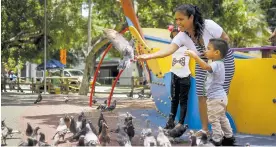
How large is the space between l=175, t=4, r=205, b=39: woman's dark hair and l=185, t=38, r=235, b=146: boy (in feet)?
1.42

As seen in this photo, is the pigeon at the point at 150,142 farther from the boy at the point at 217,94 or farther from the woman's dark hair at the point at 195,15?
the woman's dark hair at the point at 195,15

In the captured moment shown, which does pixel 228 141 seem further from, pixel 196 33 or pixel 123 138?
pixel 196 33

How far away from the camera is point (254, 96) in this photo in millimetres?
6375

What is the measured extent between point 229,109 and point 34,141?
10.2 feet

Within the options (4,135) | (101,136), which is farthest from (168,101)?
(4,135)

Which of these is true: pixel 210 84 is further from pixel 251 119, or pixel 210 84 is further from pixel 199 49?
pixel 251 119

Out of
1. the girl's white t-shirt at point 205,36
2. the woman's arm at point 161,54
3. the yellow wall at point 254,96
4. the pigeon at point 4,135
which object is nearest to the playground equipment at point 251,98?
the yellow wall at point 254,96

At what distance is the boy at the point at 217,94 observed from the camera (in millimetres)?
5031

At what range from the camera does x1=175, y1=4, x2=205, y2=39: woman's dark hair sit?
5.47 meters

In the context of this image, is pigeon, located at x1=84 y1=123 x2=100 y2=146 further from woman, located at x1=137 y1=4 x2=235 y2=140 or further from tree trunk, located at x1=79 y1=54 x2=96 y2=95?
tree trunk, located at x1=79 y1=54 x2=96 y2=95

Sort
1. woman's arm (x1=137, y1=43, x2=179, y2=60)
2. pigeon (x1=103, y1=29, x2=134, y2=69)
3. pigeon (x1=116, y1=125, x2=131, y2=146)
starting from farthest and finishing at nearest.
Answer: pigeon (x1=103, y1=29, x2=134, y2=69) → woman's arm (x1=137, y1=43, x2=179, y2=60) → pigeon (x1=116, y1=125, x2=131, y2=146)

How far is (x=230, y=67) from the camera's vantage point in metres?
5.65

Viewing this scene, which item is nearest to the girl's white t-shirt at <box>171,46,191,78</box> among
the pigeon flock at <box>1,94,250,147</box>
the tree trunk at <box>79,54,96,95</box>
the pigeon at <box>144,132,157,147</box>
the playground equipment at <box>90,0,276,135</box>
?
the playground equipment at <box>90,0,276,135</box>

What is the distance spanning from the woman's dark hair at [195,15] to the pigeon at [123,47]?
5.28 feet
